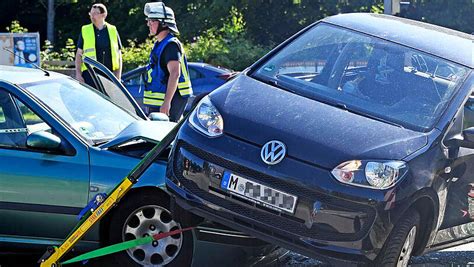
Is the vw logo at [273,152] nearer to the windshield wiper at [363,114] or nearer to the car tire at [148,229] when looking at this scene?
the windshield wiper at [363,114]

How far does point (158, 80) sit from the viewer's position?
8477 mm

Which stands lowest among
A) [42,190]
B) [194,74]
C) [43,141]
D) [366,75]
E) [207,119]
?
[194,74]

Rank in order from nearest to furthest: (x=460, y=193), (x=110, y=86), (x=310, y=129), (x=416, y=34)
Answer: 1. (x=310, y=129)
2. (x=460, y=193)
3. (x=416, y=34)
4. (x=110, y=86)

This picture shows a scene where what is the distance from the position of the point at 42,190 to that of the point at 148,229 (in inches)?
29.5

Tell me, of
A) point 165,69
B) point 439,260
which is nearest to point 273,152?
point 439,260

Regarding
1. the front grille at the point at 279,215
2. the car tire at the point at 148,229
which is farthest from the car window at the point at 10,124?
the front grille at the point at 279,215

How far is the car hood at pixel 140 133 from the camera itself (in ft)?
19.6

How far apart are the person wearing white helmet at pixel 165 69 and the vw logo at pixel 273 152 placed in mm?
3431

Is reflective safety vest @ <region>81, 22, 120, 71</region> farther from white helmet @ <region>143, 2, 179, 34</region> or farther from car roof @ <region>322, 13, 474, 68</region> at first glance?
car roof @ <region>322, 13, 474, 68</region>

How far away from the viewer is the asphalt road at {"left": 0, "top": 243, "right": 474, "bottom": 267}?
6.45 metres

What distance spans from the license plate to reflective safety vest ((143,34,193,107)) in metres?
3.65

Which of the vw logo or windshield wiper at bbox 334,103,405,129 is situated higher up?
windshield wiper at bbox 334,103,405,129

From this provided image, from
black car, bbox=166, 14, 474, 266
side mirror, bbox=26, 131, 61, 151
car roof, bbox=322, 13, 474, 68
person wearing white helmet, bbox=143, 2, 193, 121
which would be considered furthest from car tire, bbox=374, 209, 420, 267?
person wearing white helmet, bbox=143, 2, 193, 121

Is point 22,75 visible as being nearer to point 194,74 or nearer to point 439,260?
point 439,260
